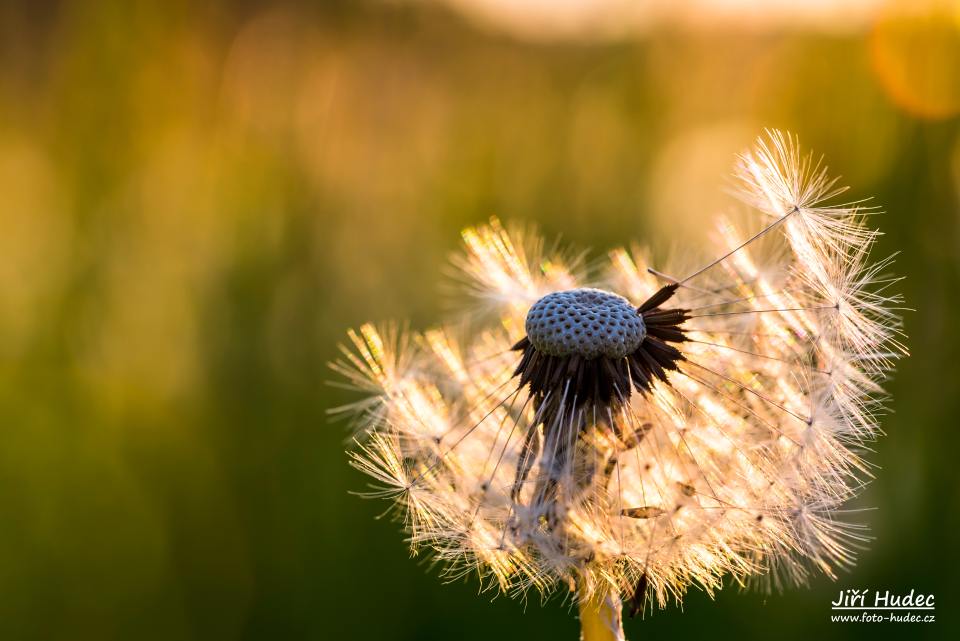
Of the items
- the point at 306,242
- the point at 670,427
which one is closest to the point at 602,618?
the point at 670,427

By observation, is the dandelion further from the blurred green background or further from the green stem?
the blurred green background

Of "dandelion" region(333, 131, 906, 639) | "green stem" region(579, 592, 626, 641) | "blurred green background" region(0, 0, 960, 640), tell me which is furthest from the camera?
"blurred green background" region(0, 0, 960, 640)

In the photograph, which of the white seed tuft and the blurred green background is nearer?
the white seed tuft

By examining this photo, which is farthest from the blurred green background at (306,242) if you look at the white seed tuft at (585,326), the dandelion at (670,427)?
the white seed tuft at (585,326)

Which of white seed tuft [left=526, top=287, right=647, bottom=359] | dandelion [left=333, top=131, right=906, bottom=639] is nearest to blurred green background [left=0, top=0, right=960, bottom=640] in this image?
dandelion [left=333, top=131, right=906, bottom=639]

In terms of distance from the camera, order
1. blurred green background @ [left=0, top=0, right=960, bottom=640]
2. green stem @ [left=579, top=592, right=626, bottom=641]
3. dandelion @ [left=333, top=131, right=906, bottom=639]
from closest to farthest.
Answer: green stem @ [left=579, top=592, right=626, bottom=641]
dandelion @ [left=333, top=131, right=906, bottom=639]
blurred green background @ [left=0, top=0, right=960, bottom=640]

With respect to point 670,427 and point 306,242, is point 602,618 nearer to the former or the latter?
point 670,427

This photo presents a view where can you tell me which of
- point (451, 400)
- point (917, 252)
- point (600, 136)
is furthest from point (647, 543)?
point (600, 136)
